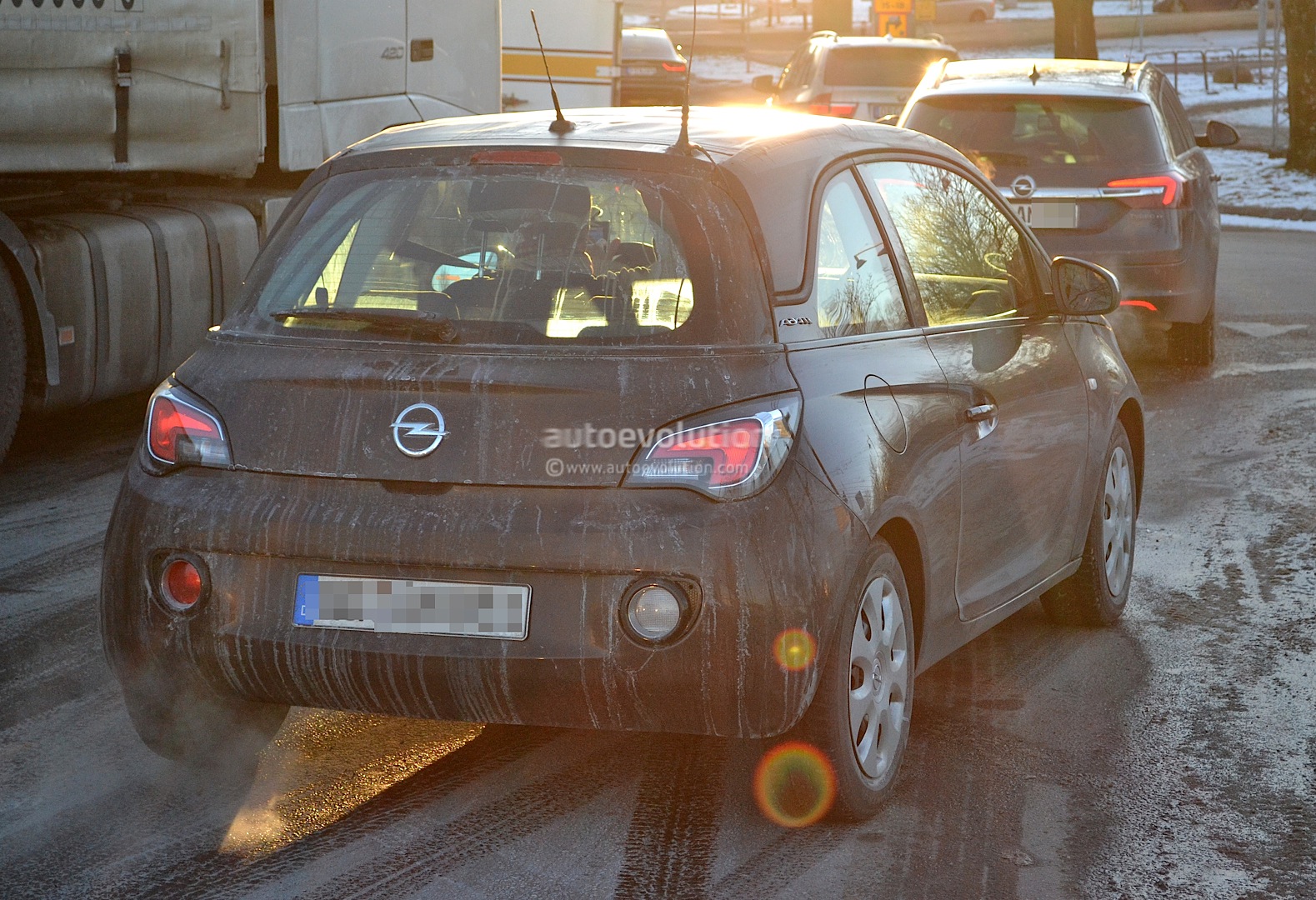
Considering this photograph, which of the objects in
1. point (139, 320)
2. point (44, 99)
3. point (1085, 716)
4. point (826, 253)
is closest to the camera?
point (826, 253)

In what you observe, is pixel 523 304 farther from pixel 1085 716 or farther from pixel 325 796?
pixel 1085 716

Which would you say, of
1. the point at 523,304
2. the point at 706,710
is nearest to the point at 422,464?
the point at 523,304

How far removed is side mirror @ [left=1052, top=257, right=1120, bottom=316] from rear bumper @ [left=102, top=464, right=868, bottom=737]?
1957mm

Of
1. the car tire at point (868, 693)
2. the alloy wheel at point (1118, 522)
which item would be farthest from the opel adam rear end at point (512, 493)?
the alloy wheel at point (1118, 522)

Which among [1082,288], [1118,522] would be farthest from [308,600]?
[1118,522]

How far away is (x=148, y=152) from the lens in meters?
9.80

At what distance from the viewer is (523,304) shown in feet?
14.0

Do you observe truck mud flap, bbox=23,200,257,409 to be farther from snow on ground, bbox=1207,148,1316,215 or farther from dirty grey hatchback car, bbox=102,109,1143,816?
snow on ground, bbox=1207,148,1316,215

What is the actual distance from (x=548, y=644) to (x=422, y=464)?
0.48 m

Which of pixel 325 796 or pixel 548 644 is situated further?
pixel 325 796

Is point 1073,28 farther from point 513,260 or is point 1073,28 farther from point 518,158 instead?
point 513,260

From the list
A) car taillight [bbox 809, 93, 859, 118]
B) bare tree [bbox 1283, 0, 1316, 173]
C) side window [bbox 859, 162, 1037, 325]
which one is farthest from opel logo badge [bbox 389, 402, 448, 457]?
bare tree [bbox 1283, 0, 1316, 173]

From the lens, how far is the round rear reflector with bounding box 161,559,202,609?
164 inches

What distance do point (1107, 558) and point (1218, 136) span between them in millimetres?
7721
